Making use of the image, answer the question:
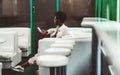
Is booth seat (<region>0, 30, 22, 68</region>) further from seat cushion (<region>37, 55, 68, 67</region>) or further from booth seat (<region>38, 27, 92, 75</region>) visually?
seat cushion (<region>37, 55, 68, 67</region>)

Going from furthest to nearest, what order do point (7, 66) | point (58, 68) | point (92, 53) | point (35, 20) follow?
point (35, 20), point (7, 66), point (92, 53), point (58, 68)

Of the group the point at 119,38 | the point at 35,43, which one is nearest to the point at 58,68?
the point at 119,38

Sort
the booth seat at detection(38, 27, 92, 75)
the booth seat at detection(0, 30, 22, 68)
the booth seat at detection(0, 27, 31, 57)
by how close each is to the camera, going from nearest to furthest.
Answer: the booth seat at detection(38, 27, 92, 75) < the booth seat at detection(0, 30, 22, 68) < the booth seat at detection(0, 27, 31, 57)

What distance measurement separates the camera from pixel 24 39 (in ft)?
27.3

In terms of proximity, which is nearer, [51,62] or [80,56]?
[51,62]

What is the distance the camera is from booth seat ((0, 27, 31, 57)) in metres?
8.00

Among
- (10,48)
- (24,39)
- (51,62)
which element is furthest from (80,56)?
(24,39)

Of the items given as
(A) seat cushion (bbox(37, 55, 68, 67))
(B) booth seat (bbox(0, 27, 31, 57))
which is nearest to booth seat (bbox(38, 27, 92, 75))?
(A) seat cushion (bbox(37, 55, 68, 67))

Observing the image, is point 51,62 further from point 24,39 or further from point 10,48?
point 24,39

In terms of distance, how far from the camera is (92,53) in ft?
15.6

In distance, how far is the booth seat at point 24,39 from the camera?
26.2ft

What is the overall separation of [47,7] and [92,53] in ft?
13.9

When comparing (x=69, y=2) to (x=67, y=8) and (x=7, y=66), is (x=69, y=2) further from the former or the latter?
(x=7, y=66)

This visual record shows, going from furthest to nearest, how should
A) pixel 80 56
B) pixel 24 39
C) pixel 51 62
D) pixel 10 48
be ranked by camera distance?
pixel 24 39 → pixel 10 48 → pixel 80 56 → pixel 51 62
